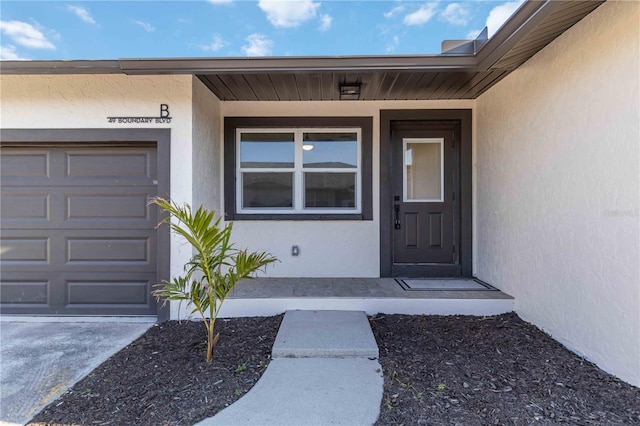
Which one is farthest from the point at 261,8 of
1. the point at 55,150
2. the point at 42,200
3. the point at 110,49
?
the point at 42,200

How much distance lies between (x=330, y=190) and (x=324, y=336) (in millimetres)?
2291

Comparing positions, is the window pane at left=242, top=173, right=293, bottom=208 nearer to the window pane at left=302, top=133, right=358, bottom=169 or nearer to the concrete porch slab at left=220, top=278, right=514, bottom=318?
the window pane at left=302, top=133, right=358, bottom=169

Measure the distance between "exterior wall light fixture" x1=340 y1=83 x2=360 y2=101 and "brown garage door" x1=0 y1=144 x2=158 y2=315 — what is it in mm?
2334

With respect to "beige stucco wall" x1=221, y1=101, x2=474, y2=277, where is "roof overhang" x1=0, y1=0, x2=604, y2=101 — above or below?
above

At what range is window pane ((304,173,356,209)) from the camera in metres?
4.50

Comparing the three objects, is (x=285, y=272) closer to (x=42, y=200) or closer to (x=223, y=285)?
(x=223, y=285)

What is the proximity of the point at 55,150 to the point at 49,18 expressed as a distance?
2507mm

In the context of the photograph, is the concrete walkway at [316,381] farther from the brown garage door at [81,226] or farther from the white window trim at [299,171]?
the brown garage door at [81,226]

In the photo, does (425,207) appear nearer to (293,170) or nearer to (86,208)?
(293,170)

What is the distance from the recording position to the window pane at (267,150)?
4.50 meters

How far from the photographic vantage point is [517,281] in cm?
340

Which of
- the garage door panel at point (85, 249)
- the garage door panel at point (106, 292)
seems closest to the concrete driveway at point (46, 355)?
the garage door panel at point (106, 292)

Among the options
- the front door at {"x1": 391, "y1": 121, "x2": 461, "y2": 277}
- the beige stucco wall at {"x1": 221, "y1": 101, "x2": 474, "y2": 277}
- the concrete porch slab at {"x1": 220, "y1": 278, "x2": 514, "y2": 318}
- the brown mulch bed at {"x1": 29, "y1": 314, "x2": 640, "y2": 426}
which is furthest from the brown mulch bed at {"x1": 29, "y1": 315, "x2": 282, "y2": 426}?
the front door at {"x1": 391, "y1": 121, "x2": 461, "y2": 277}

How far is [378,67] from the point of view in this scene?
9.99 feet
